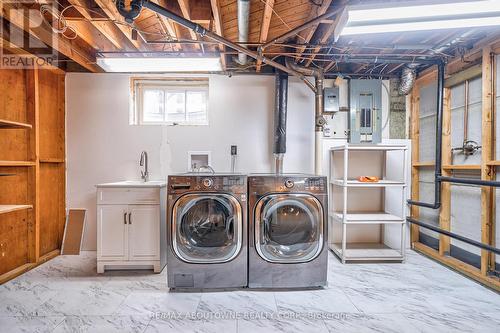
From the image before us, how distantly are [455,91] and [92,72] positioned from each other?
14.5ft

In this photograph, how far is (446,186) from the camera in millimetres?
2859

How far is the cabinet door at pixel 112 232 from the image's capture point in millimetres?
2557

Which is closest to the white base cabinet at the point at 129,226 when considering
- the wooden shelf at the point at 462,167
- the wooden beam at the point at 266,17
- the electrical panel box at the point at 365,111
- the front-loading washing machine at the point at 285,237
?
the front-loading washing machine at the point at 285,237

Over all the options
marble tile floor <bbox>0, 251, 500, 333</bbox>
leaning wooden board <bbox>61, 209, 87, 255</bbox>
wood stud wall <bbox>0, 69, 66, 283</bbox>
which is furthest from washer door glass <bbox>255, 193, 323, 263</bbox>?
leaning wooden board <bbox>61, 209, 87, 255</bbox>

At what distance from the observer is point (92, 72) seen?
3.20m

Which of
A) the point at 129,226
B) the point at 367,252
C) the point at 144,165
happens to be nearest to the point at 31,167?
the point at 144,165

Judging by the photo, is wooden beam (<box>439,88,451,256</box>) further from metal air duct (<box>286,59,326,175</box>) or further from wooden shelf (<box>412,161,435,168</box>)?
metal air duct (<box>286,59,326,175</box>)

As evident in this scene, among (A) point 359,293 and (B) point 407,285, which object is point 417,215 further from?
(A) point 359,293

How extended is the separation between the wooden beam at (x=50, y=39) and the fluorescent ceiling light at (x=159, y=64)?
1.61ft

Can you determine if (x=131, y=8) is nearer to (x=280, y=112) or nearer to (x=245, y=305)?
(x=280, y=112)

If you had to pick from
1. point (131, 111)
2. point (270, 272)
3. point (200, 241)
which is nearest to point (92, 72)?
point (131, 111)

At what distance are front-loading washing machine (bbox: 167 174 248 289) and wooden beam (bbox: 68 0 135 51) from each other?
157 centimetres

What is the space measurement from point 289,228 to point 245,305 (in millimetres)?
754

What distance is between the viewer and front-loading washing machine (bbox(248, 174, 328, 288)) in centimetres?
224
